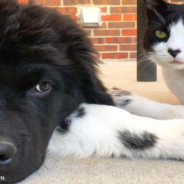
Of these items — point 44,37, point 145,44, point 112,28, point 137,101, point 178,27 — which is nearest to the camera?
point 44,37

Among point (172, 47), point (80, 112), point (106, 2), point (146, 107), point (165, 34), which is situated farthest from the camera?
point (106, 2)

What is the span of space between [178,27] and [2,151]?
146 centimetres

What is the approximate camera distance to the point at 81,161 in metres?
1.34

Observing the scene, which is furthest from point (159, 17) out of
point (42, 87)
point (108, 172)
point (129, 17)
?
point (129, 17)

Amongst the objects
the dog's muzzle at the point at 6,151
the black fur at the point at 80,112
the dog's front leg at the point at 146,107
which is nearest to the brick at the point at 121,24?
the dog's front leg at the point at 146,107

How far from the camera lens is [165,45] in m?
2.12

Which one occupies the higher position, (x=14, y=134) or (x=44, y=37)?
(x=44, y=37)

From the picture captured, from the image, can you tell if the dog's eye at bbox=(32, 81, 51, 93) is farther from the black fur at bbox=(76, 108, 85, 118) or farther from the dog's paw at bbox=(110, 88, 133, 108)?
the dog's paw at bbox=(110, 88, 133, 108)

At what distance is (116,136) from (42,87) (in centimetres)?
35

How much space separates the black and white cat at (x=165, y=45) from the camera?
1.90 meters

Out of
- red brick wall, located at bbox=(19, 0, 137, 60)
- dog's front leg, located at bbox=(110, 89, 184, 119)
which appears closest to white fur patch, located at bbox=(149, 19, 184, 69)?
dog's front leg, located at bbox=(110, 89, 184, 119)

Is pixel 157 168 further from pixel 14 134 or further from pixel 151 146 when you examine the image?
pixel 14 134

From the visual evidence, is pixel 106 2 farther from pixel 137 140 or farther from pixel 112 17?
pixel 137 140

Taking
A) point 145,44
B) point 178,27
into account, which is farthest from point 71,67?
point 145,44
